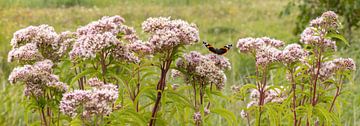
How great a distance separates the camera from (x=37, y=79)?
9.59ft

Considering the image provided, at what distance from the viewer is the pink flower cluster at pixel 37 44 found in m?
3.06

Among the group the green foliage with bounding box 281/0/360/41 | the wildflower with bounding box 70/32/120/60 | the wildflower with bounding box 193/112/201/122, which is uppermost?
the green foliage with bounding box 281/0/360/41

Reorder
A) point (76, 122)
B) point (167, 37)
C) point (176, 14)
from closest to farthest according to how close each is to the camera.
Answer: point (76, 122) → point (167, 37) → point (176, 14)

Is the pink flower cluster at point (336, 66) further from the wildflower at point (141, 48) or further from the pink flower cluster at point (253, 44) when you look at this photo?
the wildflower at point (141, 48)

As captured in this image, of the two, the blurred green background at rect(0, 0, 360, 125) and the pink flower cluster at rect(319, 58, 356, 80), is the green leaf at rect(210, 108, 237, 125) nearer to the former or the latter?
the pink flower cluster at rect(319, 58, 356, 80)

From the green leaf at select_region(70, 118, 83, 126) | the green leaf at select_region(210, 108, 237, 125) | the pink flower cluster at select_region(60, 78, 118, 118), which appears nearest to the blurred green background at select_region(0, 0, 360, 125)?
the green leaf at select_region(210, 108, 237, 125)

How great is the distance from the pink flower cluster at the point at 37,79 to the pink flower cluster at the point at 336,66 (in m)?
1.64

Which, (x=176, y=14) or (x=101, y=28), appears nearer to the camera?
(x=101, y=28)

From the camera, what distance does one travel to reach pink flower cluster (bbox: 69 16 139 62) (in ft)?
8.91

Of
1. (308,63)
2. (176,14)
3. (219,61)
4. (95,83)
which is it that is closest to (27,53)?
(95,83)

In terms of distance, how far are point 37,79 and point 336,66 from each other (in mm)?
1818

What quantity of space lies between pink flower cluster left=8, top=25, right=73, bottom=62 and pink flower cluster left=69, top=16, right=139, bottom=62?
19 cm

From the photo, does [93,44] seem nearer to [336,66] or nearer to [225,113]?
[225,113]

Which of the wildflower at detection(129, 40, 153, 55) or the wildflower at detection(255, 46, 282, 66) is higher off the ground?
the wildflower at detection(255, 46, 282, 66)
